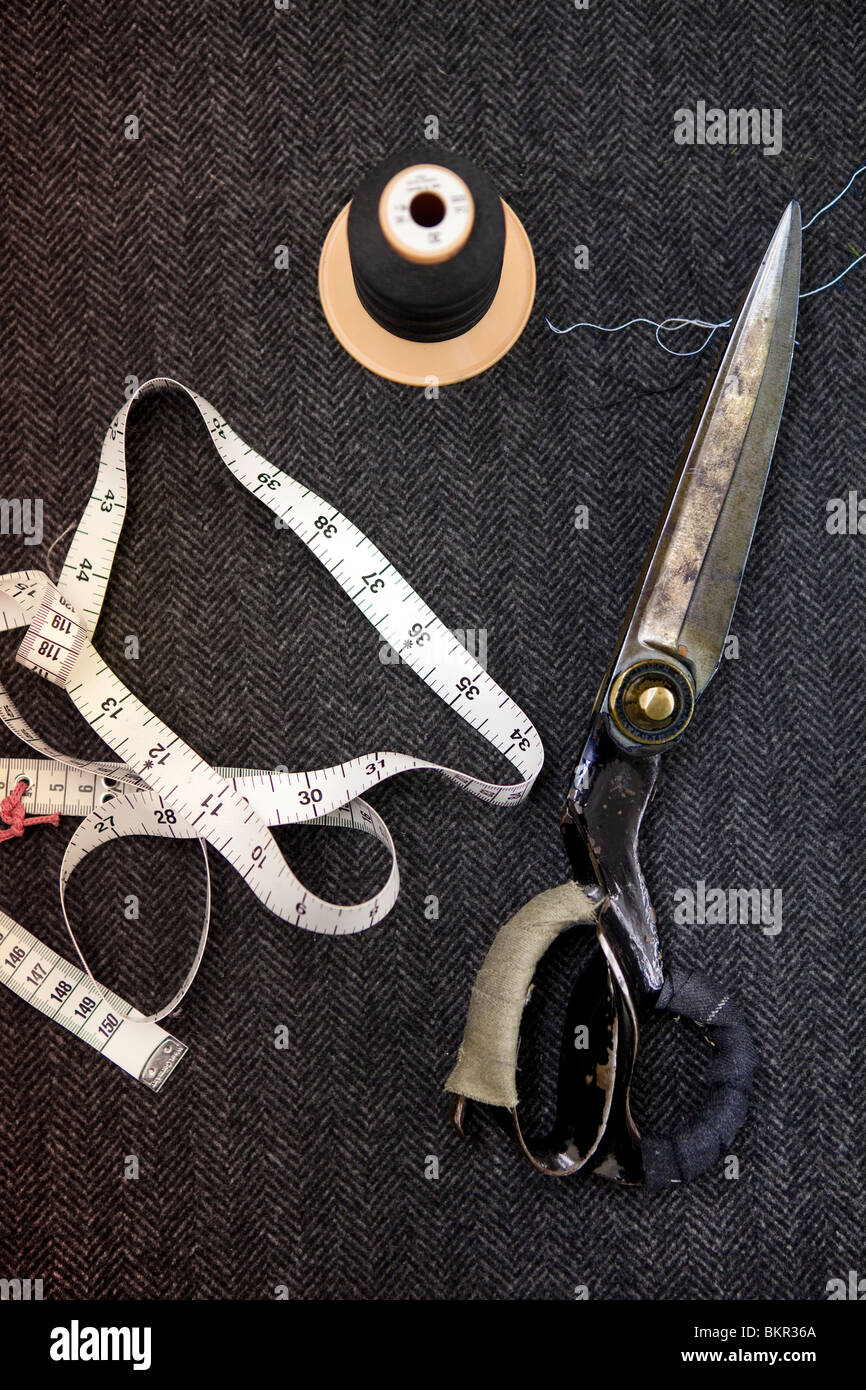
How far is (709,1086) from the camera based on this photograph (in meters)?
1.63

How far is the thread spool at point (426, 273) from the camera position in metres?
1.45

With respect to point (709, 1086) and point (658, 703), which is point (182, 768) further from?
point (709, 1086)

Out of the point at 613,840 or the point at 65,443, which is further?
the point at 65,443

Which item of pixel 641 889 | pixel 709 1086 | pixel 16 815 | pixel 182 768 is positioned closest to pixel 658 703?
pixel 641 889

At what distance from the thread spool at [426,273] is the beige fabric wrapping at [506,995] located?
80cm

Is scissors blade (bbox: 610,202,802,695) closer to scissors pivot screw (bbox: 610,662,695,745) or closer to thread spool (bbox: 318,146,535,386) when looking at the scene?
scissors pivot screw (bbox: 610,662,695,745)

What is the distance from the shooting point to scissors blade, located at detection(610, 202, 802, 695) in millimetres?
1562

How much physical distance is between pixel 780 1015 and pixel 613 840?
39cm

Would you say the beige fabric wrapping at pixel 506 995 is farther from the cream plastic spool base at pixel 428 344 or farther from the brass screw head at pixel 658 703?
the cream plastic spool base at pixel 428 344

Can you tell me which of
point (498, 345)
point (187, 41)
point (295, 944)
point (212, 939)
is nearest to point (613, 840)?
point (295, 944)

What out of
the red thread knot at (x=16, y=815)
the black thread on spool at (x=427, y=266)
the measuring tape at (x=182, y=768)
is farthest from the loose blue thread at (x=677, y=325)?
the red thread knot at (x=16, y=815)

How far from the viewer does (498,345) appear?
1.69 meters

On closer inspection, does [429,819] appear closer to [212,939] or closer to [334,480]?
[212,939]
